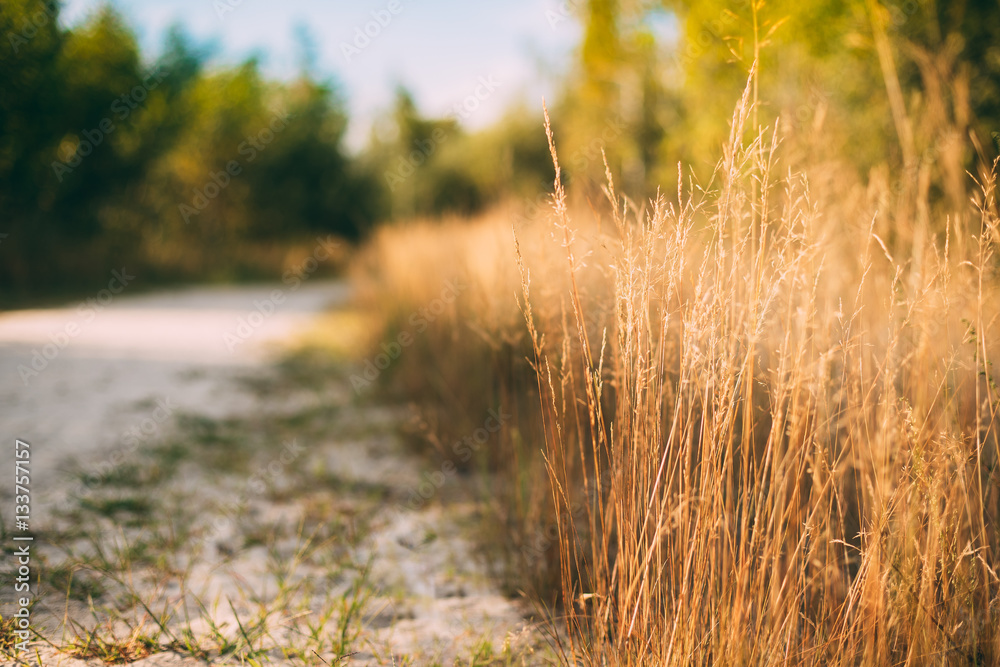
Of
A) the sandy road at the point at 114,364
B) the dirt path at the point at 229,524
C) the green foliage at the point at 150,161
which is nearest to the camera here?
the dirt path at the point at 229,524

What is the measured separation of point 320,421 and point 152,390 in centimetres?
124

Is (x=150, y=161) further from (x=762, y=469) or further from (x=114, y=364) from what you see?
(x=762, y=469)

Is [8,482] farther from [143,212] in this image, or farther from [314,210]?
[314,210]

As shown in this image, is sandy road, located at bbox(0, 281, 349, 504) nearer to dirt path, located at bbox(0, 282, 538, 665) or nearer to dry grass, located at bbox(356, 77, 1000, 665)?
dirt path, located at bbox(0, 282, 538, 665)

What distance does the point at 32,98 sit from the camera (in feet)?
23.6

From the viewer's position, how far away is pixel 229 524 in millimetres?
2256

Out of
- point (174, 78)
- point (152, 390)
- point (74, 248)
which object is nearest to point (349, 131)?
point (174, 78)

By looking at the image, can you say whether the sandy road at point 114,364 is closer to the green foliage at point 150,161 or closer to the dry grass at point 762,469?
the green foliage at point 150,161

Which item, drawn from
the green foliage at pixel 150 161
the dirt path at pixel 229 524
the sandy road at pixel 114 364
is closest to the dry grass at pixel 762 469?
the dirt path at pixel 229 524

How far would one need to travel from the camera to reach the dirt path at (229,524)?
154cm

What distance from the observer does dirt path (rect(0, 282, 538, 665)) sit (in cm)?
154

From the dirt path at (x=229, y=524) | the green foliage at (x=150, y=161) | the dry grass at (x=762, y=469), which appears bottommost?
the dirt path at (x=229, y=524)

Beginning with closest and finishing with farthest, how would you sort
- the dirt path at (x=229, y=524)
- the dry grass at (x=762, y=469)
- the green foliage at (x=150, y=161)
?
the dry grass at (x=762, y=469), the dirt path at (x=229, y=524), the green foliage at (x=150, y=161)

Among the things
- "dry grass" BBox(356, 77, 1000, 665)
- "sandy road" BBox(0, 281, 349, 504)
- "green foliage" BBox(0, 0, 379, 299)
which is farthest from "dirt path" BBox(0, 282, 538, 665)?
"green foliage" BBox(0, 0, 379, 299)
